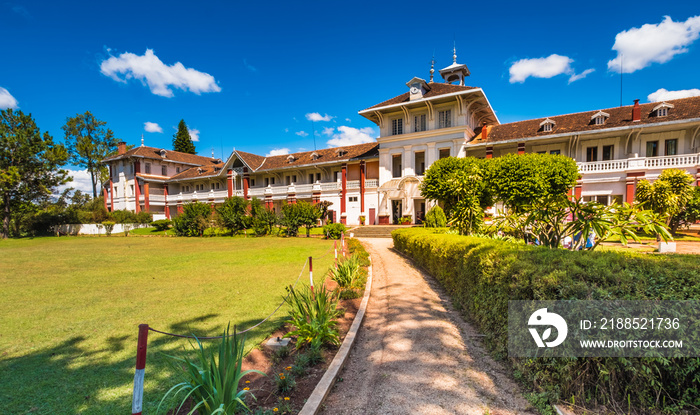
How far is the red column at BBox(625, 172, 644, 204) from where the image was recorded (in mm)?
21414

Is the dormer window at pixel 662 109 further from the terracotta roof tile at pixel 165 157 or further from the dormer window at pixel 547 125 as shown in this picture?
the terracotta roof tile at pixel 165 157

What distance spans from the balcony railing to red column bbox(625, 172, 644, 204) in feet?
1.78

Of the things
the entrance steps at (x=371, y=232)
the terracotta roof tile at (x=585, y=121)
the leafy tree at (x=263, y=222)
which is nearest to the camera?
the terracotta roof tile at (x=585, y=121)

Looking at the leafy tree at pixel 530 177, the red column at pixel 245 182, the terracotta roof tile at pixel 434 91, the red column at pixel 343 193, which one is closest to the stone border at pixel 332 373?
the leafy tree at pixel 530 177

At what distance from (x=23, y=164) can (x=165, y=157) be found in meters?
16.2

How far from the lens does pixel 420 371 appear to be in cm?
372

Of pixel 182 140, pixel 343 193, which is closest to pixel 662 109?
pixel 343 193

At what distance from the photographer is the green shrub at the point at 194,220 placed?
1114 inches

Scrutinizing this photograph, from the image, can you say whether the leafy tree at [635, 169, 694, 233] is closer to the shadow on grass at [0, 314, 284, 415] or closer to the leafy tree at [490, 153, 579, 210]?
the leafy tree at [490, 153, 579, 210]

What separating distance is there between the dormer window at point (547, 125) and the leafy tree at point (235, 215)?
1031 inches

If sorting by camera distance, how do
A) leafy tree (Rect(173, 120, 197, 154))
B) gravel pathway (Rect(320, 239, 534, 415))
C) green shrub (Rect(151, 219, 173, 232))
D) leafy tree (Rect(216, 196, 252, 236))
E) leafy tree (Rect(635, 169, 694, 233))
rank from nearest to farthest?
gravel pathway (Rect(320, 239, 534, 415)) < leafy tree (Rect(635, 169, 694, 233)) < leafy tree (Rect(216, 196, 252, 236)) < green shrub (Rect(151, 219, 173, 232)) < leafy tree (Rect(173, 120, 197, 154))

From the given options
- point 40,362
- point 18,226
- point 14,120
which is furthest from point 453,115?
point 18,226

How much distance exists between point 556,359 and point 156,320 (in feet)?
20.5

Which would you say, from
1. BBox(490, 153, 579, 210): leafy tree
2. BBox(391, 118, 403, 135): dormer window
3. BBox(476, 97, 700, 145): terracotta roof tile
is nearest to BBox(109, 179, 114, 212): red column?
BBox(391, 118, 403, 135): dormer window
